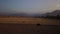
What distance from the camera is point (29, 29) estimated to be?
2.68ft

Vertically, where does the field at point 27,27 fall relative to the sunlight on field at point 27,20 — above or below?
below

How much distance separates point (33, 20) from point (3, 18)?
223 millimetres

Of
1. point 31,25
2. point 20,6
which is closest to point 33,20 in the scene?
point 31,25

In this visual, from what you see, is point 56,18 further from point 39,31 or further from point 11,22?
point 11,22

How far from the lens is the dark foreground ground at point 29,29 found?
0.81m

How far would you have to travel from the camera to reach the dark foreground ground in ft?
2.65

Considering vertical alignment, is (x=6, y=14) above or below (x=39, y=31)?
above

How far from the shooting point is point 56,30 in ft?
2.67

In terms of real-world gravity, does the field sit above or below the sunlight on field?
below

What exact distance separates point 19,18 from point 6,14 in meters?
0.10

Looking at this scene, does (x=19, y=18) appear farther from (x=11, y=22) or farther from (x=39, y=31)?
(x=39, y=31)

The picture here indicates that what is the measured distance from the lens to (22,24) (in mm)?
810

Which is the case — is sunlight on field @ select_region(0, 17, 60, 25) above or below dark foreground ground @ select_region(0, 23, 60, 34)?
above

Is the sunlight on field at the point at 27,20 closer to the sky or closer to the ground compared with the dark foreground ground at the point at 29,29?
closer to the sky
